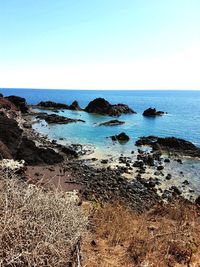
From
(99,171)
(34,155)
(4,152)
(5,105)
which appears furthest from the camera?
(5,105)

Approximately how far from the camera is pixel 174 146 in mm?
48656

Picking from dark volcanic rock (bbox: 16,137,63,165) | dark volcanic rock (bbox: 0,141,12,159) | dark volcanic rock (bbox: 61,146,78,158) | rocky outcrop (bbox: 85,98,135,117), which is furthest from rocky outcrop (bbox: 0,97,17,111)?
dark volcanic rock (bbox: 0,141,12,159)

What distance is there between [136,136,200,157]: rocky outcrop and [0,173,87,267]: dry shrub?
4031 cm

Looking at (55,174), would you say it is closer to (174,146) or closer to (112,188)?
(112,188)

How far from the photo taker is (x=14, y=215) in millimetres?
5379

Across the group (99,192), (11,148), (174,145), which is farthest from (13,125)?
(174,145)

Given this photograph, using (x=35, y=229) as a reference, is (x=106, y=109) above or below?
below

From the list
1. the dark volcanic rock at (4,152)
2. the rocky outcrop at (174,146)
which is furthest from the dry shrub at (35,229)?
the rocky outcrop at (174,146)

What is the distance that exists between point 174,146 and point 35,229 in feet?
148

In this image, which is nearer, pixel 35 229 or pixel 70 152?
pixel 35 229

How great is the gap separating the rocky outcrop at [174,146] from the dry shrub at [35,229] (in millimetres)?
40314

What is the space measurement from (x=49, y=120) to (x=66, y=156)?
34.5m

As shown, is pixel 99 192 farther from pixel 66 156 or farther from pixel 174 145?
pixel 174 145

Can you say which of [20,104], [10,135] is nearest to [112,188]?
[10,135]
